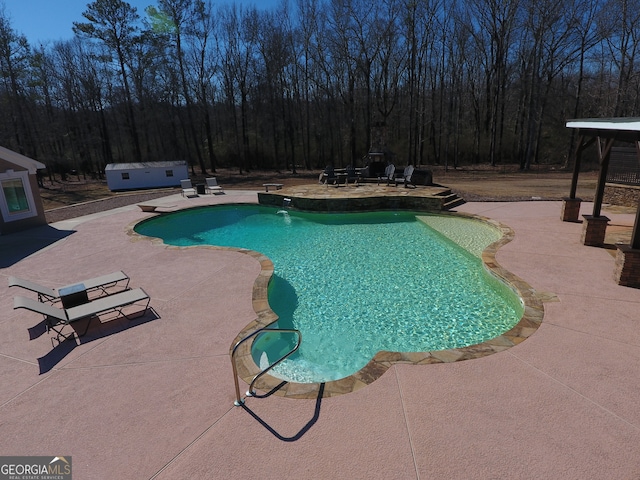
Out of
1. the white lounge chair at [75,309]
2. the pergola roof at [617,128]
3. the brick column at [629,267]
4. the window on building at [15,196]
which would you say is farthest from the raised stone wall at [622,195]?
the window on building at [15,196]

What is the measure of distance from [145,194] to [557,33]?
27404 millimetres

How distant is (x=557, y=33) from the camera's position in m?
22.9

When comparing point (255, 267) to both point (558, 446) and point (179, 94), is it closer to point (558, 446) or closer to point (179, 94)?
point (558, 446)

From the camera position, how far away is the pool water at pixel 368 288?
5125mm

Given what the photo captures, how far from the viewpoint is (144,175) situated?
2094cm

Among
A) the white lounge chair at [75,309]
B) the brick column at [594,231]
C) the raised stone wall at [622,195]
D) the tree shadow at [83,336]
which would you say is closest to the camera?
the tree shadow at [83,336]

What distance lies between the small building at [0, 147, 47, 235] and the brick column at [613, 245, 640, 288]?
15.0m

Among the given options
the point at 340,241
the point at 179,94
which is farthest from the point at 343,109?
the point at 340,241

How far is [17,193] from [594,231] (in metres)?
16.0

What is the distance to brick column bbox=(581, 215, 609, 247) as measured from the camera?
754cm

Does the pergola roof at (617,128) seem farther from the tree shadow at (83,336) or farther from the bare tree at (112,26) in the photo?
the bare tree at (112,26)

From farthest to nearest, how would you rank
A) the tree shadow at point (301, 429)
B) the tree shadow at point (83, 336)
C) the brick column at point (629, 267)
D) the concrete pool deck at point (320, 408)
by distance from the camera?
the brick column at point (629, 267), the tree shadow at point (83, 336), the tree shadow at point (301, 429), the concrete pool deck at point (320, 408)

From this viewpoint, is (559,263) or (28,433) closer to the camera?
(28,433)

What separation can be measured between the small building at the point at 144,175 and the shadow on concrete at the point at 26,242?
9589mm
